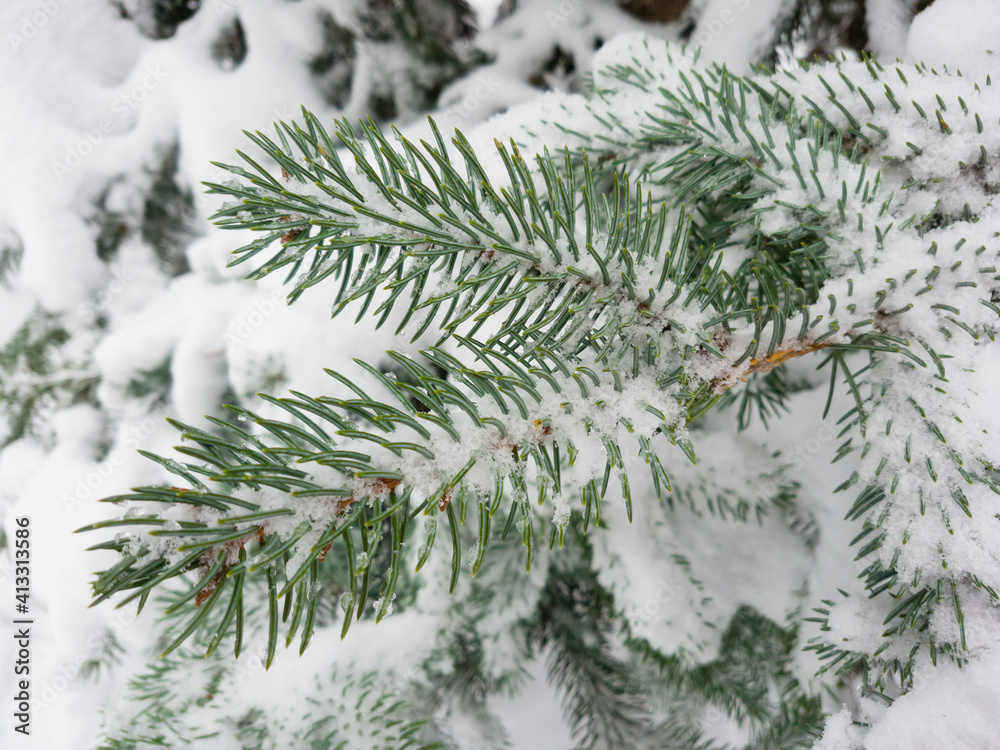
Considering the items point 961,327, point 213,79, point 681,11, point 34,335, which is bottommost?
point 34,335

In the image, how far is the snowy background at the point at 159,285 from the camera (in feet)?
3.59

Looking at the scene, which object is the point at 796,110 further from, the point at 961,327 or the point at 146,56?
the point at 146,56

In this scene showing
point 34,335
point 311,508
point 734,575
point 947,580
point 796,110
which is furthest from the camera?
point 34,335

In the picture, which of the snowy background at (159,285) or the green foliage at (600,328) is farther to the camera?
the snowy background at (159,285)

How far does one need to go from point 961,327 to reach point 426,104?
1289mm

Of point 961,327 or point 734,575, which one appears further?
point 734,575

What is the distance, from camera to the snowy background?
1093mm

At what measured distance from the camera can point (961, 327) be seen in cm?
52

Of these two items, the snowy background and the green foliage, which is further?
the snowy background

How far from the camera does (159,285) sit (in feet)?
4.97

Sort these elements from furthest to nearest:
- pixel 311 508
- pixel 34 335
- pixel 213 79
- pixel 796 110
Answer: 1. pixel 34 335
2. pixel 213 79
3. pixel 796 110
4. pixel 311 508

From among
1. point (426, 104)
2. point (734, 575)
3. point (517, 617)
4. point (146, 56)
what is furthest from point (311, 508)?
point (146, 56)

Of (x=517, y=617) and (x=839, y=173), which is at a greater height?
(x=839, y=173)

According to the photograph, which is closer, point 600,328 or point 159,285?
point 600,328
